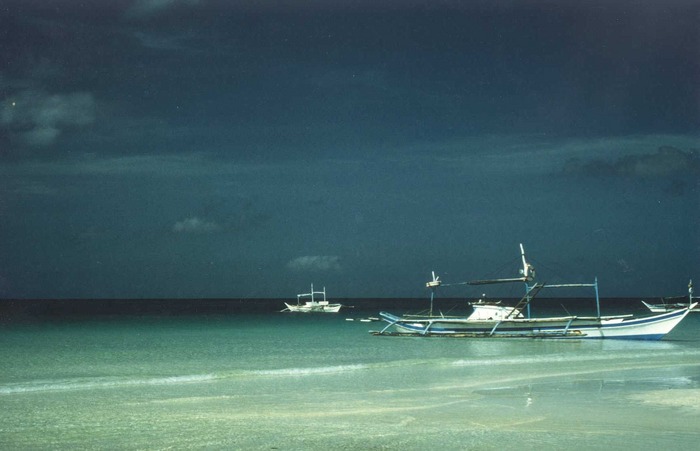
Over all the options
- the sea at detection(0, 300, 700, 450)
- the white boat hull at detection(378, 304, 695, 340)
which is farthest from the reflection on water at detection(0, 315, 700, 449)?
the white boat hull at detection(378, 304, 695, 340)

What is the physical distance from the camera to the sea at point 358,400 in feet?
40.5

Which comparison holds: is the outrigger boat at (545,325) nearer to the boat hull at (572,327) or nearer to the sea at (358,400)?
the boat hull at (572,327)

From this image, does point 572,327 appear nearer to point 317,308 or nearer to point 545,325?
point 545,325

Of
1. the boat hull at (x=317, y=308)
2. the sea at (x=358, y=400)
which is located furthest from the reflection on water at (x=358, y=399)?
the boat hull at (x=317, y=308)

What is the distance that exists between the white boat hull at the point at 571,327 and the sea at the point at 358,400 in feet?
14.2

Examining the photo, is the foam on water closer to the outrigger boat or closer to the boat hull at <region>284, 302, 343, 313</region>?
the outrigger boat

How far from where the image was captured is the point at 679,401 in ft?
52.5

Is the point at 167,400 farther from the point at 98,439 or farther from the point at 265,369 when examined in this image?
the point at 265,369

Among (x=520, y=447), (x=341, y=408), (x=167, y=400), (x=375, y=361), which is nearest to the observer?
(x=520, y=447)

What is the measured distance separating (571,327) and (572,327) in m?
0.05

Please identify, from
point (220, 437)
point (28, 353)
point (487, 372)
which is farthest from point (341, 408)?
point (28, 353)

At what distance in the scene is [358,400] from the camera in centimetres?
1712

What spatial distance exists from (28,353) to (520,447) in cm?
2893

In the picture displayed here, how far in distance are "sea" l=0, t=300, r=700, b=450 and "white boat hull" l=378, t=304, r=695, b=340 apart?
4.34m
